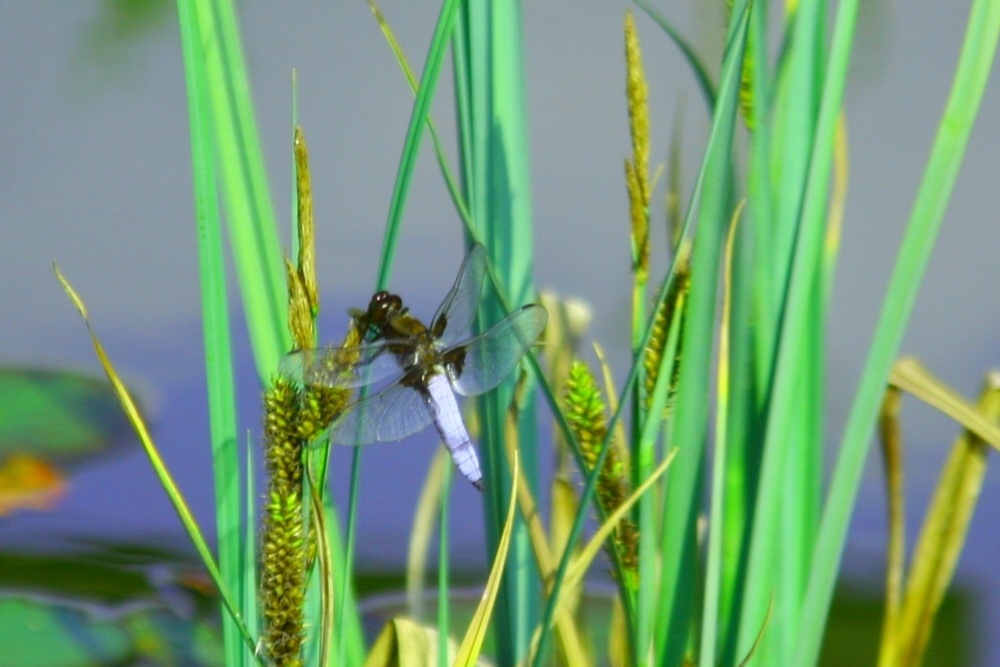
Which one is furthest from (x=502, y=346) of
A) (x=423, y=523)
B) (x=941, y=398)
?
(x=423, y=523)

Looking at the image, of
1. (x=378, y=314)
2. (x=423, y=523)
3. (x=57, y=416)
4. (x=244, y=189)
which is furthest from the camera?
(x=57, y=416)

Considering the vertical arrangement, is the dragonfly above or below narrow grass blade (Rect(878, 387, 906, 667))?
above

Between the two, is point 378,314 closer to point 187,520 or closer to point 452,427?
point 452,427

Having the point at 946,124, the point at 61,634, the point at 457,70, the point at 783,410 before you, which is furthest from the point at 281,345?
the point at 61,634

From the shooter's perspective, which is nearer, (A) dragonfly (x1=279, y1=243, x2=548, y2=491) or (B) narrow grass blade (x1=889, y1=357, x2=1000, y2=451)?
(A) dragonfly (x1=279, y1=243, x2=548, y2=491)

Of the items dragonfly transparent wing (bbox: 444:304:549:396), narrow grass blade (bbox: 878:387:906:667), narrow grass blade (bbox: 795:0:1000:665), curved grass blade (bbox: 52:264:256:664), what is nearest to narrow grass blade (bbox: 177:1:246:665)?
curved grass blade (bbox: 52:264:256:664)

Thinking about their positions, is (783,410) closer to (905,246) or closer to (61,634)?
(905,246)

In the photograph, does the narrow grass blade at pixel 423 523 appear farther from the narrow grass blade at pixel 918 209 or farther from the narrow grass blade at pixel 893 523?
the narrow grass blade at pixel 918 209

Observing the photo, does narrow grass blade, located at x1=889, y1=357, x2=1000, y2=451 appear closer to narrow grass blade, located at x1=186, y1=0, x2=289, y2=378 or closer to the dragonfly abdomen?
the dragonfly abdomen
